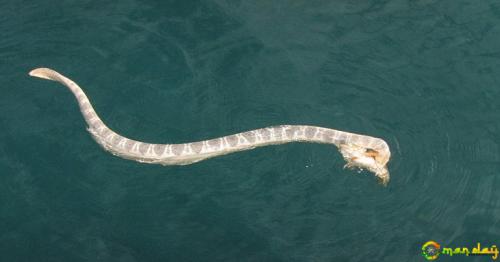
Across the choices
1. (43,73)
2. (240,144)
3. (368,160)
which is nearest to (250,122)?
(240,144)

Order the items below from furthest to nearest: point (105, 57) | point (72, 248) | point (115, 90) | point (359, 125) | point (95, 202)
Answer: point (105, 57)
point (115, 90)
point (359, 125)
point (95, 202)
point (72, 248)

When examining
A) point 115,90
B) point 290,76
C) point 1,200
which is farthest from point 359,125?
point 1,200

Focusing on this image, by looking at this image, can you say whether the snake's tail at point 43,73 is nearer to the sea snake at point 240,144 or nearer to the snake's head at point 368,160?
the sea snake at point 240,144

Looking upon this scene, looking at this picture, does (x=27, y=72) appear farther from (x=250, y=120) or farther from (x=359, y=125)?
(x=359, y=125)

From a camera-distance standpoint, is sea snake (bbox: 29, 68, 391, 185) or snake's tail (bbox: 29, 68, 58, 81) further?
snake's tail (bbox: 29, 68, 58, 81)

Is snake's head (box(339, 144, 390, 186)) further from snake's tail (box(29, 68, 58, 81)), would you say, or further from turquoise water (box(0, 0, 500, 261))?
snake's tail (box(29, 68, 58, 81))

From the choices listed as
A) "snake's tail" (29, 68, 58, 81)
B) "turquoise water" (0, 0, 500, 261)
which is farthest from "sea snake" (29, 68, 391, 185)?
"snake's tail" (29, 68, 58, 81)
